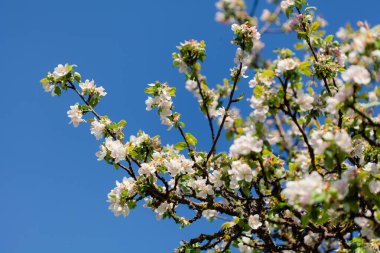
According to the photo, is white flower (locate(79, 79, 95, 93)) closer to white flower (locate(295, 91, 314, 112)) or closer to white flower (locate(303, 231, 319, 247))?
white flower (locate(295, 91, 314, 112))

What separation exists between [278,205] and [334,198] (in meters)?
1.05

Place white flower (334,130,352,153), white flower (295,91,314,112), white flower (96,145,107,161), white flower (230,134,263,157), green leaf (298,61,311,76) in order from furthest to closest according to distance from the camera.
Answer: white flower (96,145,107,161) → white flower (295,91,314,112) → green leaf (298,61,311,76) → white flower (230,134,263,157) → white flower (334,130,352,153)

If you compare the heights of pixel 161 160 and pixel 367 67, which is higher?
pixel 161 160

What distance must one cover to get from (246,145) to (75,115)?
2354 mm

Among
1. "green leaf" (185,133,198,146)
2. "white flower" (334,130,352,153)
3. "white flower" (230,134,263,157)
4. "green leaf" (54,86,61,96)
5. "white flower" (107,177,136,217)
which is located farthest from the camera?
"green leaf" (54,86,61,96)

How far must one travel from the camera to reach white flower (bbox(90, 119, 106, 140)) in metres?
4.70

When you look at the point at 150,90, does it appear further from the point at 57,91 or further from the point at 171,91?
the point at 57,91

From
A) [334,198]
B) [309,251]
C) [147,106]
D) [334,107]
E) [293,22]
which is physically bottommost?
[334,198]

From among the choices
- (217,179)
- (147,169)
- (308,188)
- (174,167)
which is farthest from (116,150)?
(308,188)

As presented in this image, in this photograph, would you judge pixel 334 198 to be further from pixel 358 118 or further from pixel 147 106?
pixel 147 106

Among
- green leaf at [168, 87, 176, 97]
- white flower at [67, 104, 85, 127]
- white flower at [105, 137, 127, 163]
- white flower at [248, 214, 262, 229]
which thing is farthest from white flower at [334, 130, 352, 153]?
white flower at [67, 104, 85, 127]

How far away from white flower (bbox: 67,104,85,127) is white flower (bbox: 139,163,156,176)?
111cm

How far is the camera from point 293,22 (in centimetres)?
487

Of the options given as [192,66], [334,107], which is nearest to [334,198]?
[334,107]
